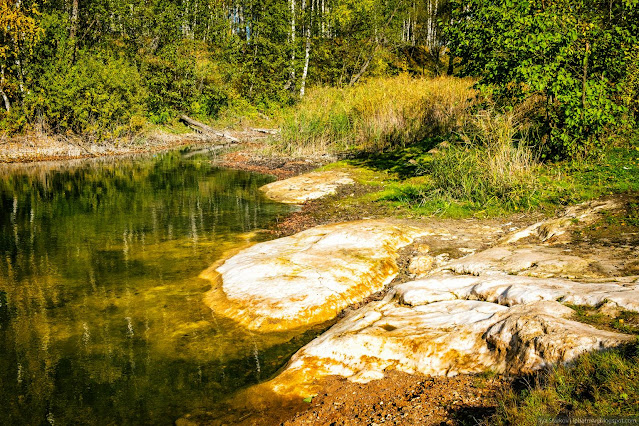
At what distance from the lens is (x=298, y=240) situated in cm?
933

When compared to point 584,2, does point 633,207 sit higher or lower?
lower

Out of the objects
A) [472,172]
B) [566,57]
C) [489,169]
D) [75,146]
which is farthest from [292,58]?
[489,169]

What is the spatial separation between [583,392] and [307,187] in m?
12.4

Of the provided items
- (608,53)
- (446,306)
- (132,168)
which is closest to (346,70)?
(132,168)

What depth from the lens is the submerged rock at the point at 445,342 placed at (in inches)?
157

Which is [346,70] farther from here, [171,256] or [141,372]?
[141,372]

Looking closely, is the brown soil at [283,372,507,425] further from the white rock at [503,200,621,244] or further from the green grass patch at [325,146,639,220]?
the green grass patch at [325,146,639,220]

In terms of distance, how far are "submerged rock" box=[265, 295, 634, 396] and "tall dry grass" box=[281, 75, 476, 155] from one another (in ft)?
42.0

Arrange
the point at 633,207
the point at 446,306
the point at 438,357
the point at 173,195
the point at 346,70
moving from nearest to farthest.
→ the point at 438,357 < the point at 446,306 < the point at 633,207 < the point at 173,195 < the point at 346,70

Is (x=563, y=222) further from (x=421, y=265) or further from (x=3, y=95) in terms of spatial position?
(x=3, y=95)

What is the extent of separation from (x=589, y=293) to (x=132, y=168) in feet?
67.5

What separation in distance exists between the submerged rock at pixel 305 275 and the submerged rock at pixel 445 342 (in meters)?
1.14

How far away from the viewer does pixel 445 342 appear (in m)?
4.70

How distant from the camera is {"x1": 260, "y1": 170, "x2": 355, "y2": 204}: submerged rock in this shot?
1455 centimetres
